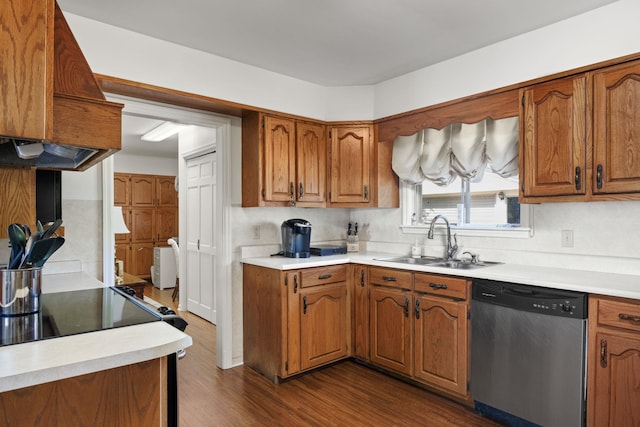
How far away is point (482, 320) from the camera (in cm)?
240

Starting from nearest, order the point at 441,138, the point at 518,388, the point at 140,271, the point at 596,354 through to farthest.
A: the point at 596,354 < the point at 518,388 < the point at 441,138 < the point at 140,271

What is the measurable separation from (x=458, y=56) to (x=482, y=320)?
1.97 metres

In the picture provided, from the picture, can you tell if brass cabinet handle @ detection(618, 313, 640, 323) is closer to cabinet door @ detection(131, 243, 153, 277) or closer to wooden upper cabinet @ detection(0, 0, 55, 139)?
wooden upper cabinet @ detection(0, 0, 55, 139)

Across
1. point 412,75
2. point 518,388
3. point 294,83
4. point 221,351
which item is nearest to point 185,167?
point 294,83

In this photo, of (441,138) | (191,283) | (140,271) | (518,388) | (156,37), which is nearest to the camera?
(518,388)

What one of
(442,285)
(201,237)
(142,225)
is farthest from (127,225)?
(442,285)

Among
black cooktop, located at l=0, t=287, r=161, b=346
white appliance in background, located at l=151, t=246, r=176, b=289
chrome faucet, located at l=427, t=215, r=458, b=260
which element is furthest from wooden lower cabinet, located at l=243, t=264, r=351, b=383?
white appliance in background, located at l=151, t=246, r=176, b=289

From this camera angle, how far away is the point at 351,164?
3.56 m

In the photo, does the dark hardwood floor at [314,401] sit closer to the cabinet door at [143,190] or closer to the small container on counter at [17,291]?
the small container on counter at [17,291]

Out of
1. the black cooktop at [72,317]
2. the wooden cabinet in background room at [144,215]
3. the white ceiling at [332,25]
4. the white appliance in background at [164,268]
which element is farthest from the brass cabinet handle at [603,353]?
the wooden cabinet in background room at [144,215]

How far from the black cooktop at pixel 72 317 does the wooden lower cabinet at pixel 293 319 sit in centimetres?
131

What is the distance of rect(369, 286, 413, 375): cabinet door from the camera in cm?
285

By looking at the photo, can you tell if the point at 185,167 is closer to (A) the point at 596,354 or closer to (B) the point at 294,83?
(B) the point at 294,83

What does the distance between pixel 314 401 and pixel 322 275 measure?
92 centimetres
